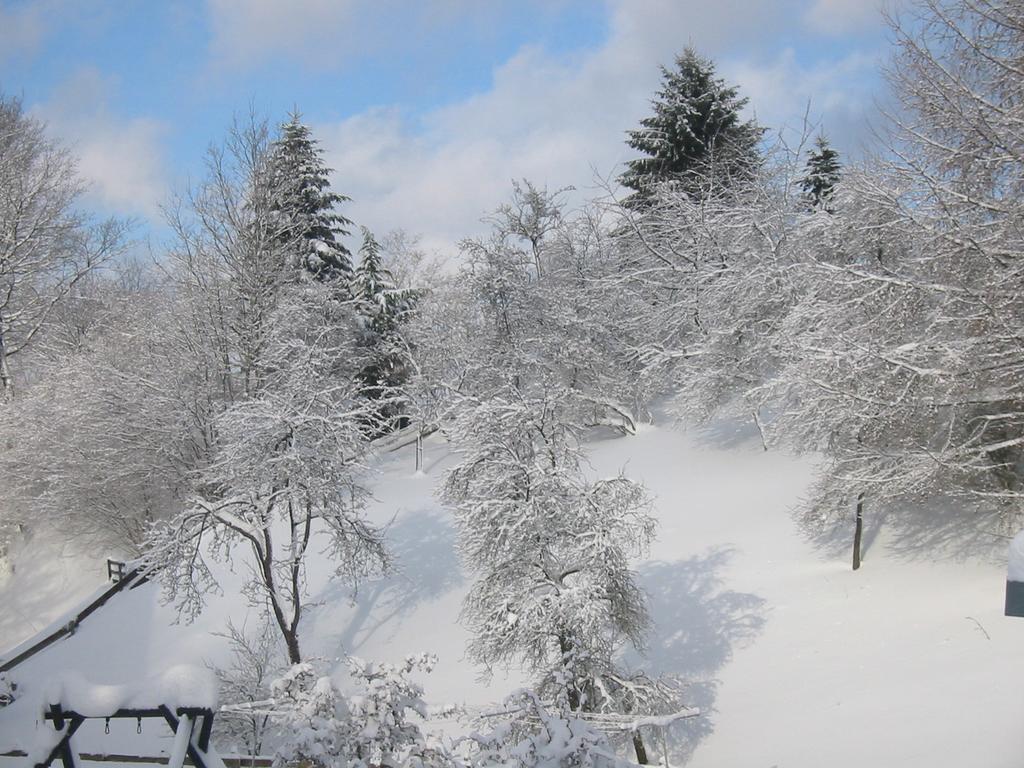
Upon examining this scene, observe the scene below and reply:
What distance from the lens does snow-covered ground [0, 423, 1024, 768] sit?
275 inches

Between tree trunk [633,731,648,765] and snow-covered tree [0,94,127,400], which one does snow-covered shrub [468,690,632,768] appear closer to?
tree trunk [633,731,648,765]

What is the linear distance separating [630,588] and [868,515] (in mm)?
6857

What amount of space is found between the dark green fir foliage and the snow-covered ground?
25.1 ft

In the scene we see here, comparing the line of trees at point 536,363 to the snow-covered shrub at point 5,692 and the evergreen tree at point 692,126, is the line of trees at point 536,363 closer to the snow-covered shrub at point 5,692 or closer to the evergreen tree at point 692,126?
the evergreen tree at point 692,126

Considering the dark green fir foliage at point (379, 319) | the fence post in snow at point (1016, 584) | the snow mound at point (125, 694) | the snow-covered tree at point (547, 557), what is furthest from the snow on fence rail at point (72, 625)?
the fence post in snow at point (1016, 584)

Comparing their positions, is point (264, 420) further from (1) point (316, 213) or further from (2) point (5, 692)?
(1) point (316, 213)

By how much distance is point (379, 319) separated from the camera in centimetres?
2511

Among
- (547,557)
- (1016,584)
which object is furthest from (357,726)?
(547,557)

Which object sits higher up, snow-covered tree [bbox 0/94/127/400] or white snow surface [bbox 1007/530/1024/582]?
snow-covered tree [bbox 0/94/127/400]

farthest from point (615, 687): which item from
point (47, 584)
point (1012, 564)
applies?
point (47, 584)

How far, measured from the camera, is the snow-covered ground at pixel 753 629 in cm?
699

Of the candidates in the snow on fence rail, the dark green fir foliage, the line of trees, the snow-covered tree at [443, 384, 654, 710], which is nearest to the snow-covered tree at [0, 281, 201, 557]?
the line of trees

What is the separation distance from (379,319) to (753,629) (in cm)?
1860

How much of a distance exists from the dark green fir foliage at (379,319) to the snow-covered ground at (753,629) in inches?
302
